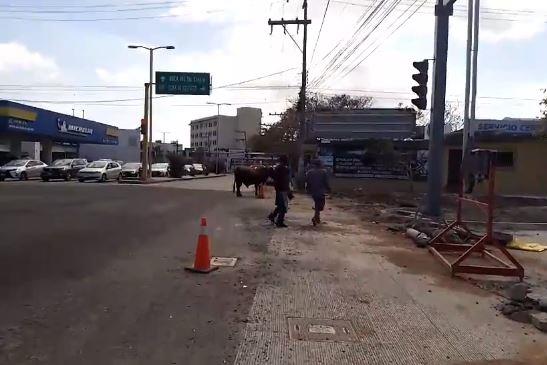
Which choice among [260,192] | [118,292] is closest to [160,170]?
[260,192]

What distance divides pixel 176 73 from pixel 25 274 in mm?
33070

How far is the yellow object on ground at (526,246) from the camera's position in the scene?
491 inches

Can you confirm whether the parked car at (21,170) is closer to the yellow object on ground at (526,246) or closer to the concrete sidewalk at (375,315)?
the concrete sidewalk at (375,315)

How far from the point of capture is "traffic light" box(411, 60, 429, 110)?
588 inches

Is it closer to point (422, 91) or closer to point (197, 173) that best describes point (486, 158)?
point (422, 91)

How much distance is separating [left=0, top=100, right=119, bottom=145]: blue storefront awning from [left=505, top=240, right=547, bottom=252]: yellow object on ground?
38.4 metres

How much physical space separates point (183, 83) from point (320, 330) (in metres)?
35.3

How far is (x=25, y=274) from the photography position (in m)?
8.11

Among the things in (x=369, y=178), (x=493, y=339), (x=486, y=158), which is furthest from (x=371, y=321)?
(x=369, y=178)

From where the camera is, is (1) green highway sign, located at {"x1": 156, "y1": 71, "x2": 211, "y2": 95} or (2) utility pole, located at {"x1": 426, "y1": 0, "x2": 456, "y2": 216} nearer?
(2) utility pole, located at {"x1": 426, "y1": 0, "x2": 456, "y2": 216}

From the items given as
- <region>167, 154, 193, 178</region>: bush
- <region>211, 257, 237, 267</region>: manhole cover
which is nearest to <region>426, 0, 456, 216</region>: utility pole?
<region>211, 257, 237, 267</region>: manhole cover

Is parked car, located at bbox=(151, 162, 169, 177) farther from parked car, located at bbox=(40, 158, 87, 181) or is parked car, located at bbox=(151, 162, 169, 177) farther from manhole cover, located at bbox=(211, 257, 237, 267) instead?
manhole cover, located at bbox=(211, 257, 237, 267)

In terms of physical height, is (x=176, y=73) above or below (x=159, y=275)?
above

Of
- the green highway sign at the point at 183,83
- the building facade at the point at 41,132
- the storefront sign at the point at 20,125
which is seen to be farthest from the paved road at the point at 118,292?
the building facade at the point at 41,132
